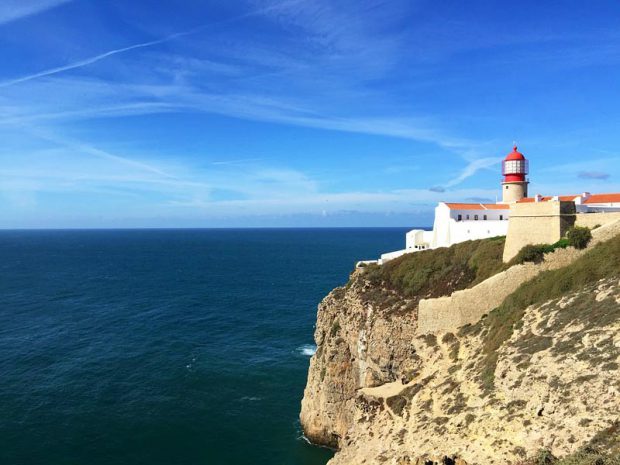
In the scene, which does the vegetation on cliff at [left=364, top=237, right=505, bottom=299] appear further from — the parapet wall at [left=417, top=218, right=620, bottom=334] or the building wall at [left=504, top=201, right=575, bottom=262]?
the parapet wall at [left=417, top=218, right=620, bottom=334]

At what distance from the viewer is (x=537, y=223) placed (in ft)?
118

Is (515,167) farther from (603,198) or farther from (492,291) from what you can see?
(492,291)

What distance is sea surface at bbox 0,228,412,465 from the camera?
39656 mm

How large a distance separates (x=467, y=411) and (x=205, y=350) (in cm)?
4567

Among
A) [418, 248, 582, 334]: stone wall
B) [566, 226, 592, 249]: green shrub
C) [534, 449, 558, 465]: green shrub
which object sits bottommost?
[534, 449, 558, 465]: green shrub

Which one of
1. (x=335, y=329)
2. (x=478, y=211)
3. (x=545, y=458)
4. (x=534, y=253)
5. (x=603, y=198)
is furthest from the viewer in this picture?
(x=478, y=211)

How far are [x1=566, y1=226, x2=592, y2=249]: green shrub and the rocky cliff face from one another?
5.25 meters

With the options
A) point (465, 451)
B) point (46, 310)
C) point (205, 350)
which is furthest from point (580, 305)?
point (46, 310)

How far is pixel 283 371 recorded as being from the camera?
5553 cm

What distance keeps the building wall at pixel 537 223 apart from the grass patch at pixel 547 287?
12.2 ft

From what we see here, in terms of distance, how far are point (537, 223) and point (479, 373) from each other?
1556 cm

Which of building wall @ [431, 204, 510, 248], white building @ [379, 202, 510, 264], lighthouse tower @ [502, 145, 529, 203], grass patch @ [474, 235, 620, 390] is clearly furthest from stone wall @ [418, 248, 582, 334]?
lighthouse tower @ [502, 145, 529, 203]

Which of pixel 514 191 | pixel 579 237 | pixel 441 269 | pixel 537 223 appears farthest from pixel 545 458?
pixel 514 191

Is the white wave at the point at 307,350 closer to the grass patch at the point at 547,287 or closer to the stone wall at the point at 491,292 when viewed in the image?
the stone wall at the point at 491,292
